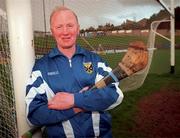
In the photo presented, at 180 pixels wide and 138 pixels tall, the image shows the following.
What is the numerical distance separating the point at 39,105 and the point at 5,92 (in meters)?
0.83

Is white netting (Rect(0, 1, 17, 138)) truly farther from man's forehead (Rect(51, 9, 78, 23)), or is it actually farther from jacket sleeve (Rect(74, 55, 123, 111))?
jacket sleeve (Rect(74, 55, 123, 111))

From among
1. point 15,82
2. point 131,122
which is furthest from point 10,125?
point 131,122

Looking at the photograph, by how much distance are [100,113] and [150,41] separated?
5.12 meters

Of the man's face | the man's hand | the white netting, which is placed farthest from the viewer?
the white netting

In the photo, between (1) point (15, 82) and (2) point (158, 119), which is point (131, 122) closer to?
(2) point (158, 119)

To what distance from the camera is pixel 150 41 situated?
712cm

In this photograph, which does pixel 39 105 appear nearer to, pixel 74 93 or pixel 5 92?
pixel 74 93

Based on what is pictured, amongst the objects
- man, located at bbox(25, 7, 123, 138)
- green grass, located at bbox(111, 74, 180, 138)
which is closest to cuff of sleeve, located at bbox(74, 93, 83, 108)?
man, located at bbox(25, 7, 123, 138)

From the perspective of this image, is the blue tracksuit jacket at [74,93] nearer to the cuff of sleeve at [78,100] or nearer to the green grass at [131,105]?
the cuff of sleeve at [78,100]

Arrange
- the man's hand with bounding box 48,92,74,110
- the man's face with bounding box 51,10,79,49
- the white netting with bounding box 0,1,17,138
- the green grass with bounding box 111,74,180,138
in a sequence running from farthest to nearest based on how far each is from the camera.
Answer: the green grass with bounding box 111,74,180,138
the white netting with bounding box 0,1,17,138
the man's face with bounding box 51,10,79,49
the man's hand with bounding box 48,92,74,110

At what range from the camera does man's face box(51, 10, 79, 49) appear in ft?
6.93

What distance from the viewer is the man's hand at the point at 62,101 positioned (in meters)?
1.98

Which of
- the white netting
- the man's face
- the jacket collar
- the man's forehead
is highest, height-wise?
the man's forehead

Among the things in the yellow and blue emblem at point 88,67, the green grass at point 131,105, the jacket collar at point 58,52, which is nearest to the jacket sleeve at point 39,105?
the jacket collar at point 58,52
